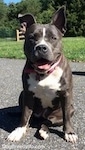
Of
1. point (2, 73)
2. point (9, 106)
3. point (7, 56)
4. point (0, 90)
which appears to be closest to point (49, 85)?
point (9, 106)

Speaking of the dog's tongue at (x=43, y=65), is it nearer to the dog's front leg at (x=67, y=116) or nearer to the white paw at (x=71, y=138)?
the dog's front leg at (x=67, y=116)

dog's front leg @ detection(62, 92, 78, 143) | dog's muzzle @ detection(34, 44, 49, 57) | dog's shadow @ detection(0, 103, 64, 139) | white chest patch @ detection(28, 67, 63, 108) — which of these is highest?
dog's muzzle @ detection(34, 44, 49, 57)

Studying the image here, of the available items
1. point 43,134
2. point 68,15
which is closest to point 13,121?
point 43,134

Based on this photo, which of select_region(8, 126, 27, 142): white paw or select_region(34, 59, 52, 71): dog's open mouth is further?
select_region(8, 126, 27, 142): white paw

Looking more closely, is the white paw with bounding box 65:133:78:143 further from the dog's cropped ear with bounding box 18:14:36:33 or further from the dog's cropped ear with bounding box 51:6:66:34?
the dog's cropped ear with bounding box 18:14:36:33

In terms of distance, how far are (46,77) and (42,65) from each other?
18cm

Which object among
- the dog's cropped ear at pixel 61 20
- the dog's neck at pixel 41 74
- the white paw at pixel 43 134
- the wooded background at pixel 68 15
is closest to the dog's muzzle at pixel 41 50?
the dog's neck at pixel 41 74

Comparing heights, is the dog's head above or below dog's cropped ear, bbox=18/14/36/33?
below

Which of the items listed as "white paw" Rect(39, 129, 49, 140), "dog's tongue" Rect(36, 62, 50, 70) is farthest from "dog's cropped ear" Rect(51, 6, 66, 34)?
"white paw" Rect(39, 129, 49, 140)

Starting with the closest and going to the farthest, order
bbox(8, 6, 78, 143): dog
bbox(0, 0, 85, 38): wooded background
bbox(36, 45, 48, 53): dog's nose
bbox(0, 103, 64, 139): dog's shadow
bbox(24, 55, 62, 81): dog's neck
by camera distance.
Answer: bbox(36, 45, 48, 53): dog's nose < bbox(8, 6, 78, 143): dog < bbox(24, 55, 62, 81): dog's neck < bbox(0, 103, 64, 139): dog's shadow < bbox(0, 0, 85, 38): wooded background

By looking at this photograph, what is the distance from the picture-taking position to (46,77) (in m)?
4.80

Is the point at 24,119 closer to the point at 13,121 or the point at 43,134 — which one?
the point at 43,134

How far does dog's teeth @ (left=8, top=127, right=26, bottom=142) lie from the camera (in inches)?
190

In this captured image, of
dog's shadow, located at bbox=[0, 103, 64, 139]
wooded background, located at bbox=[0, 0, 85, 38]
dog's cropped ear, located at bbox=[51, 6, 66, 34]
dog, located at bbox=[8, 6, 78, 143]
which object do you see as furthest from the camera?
wooded background, located at bbox=[0, 0, 85, 38]
